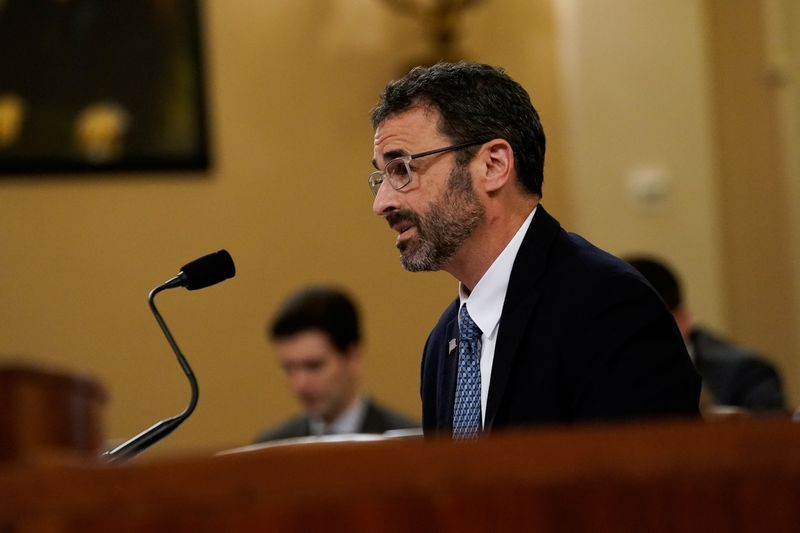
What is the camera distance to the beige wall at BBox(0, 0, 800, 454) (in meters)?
5.77

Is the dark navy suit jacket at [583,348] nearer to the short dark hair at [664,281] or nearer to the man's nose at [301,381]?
the short dark hair at [664,281]

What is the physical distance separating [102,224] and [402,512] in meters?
4.74

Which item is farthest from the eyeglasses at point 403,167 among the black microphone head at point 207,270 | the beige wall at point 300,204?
the beige wall at point 300,204

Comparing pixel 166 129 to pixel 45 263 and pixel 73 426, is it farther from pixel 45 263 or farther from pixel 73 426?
pixel 73 426

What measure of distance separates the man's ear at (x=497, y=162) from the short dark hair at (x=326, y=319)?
7.21 ft

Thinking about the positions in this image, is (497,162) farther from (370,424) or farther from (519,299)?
(370,424)

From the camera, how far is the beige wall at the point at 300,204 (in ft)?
18.9

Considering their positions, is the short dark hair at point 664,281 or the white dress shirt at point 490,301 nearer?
the white dress shirt at point 490,301

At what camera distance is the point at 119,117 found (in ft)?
19.0

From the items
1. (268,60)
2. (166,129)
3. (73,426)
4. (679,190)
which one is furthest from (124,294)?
(73,426)

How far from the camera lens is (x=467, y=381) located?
8.49ft

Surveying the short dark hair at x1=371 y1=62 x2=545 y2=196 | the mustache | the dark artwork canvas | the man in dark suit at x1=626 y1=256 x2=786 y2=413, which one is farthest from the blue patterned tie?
the dark artwork canvas

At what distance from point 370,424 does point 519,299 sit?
8.08ft

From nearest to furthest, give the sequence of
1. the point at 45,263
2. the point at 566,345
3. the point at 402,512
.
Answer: the point at 402,512, the point at 566,345, the point at 45,263
